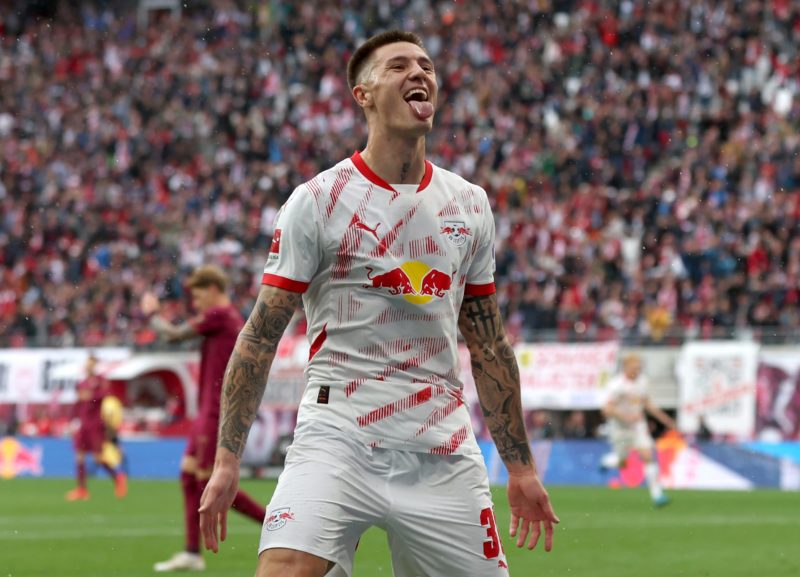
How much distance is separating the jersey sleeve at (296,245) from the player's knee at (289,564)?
0.86 metres

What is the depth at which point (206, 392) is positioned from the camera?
36.8ft

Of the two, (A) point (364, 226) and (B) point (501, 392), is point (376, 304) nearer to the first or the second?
(A) point (364, 226)

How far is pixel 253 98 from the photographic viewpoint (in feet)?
128

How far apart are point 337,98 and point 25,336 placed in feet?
31.9

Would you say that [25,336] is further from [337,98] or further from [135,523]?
[135,523]

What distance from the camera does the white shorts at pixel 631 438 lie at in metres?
20.4

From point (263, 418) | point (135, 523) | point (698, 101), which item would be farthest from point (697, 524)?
point (698, 101)

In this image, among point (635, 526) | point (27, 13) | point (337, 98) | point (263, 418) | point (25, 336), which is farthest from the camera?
point (27, 13)

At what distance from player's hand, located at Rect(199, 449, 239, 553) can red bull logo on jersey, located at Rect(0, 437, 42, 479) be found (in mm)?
27318

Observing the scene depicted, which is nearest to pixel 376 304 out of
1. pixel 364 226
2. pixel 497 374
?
pixel 364 226

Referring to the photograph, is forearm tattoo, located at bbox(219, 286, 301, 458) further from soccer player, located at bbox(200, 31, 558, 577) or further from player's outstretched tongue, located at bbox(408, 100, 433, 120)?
player's outstretched tongue, located at bbox(408, 100, 433, 120)

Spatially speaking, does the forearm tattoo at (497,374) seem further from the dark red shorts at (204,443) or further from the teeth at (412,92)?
the dark red shorts at (204,443)

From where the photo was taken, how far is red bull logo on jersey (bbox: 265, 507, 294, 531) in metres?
4.62

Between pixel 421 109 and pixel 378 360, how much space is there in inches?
33.2
